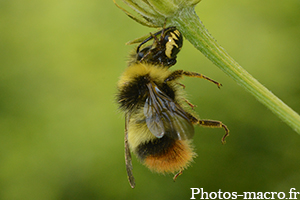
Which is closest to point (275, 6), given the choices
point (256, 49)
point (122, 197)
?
point (256, 49)

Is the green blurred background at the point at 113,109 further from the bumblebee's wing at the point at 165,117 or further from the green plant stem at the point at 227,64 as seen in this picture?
the green plant stem at the point at 227,64

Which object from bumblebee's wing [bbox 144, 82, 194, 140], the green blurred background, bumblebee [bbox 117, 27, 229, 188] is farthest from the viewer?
the green blurred background

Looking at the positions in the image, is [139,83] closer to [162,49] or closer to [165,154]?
[162,49]

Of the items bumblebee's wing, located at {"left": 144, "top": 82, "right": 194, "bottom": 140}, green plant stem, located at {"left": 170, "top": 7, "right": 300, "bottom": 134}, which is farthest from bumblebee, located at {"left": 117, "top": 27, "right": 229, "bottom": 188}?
green plant stem, located at {"left": 170, "top": 7, "right": 300, "bottom": 134}

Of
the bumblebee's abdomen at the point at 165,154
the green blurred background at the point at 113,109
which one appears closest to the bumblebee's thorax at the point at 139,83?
the bumblebee's abdomen at the point at 165,154

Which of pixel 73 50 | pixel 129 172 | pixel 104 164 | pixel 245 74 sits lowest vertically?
pixel 129 172

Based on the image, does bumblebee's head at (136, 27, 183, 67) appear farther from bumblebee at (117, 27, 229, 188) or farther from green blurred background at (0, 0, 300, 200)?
green blurred background at (0, 0, 300, 200)

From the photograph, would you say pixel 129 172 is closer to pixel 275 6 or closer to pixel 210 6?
pixel 210 6
